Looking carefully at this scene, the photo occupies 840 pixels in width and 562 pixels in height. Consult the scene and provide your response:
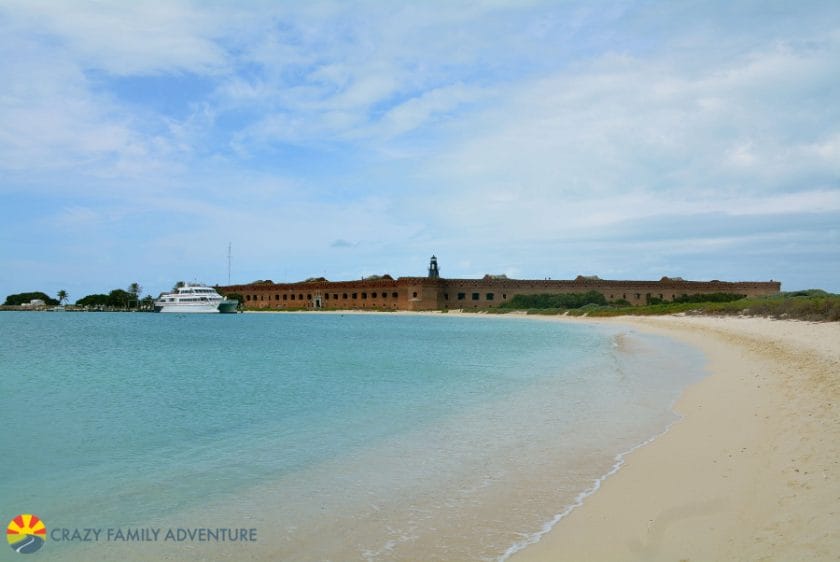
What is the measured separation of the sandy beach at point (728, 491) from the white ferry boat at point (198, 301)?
304 ft

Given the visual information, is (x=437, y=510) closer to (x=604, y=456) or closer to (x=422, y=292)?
(x=604, y=456)

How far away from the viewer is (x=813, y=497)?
18.6 feet

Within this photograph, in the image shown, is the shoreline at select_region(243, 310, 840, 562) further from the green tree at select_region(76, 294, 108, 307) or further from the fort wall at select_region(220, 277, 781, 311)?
the green tree at select_region(76, 294, 108, 307)

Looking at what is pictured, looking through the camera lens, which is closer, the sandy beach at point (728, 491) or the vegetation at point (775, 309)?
the sandy beach at point (728, 491)

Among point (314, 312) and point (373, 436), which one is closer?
point (373, 436)

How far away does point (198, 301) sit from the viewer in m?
97.8

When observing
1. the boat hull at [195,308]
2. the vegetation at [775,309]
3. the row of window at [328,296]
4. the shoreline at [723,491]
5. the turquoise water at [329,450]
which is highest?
the row of window at [328,296]

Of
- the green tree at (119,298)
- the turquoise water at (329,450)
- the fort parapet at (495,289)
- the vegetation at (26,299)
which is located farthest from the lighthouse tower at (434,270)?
the vegetation at (26,299)

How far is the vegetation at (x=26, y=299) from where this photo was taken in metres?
153

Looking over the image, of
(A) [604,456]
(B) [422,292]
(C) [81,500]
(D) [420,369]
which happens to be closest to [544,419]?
(A) [604,456]

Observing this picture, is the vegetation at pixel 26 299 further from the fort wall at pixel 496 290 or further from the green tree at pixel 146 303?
the fort wall at pixel 496 290

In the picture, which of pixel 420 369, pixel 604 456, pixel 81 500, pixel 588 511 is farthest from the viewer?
pixel 420 369

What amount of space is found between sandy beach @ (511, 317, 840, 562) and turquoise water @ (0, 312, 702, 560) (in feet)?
1.59

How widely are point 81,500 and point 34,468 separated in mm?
2021
